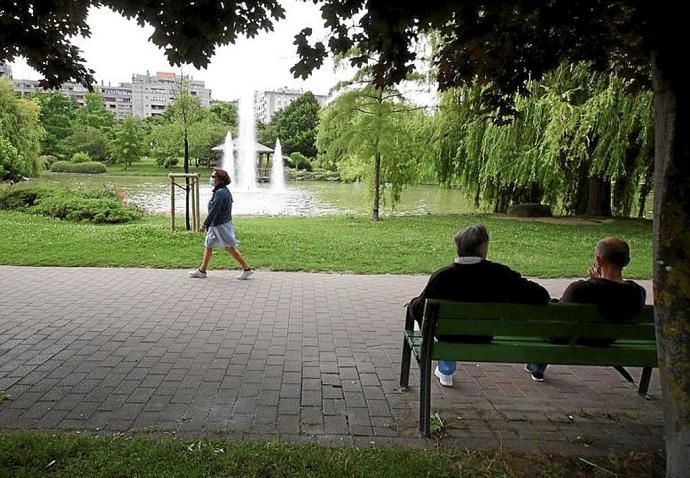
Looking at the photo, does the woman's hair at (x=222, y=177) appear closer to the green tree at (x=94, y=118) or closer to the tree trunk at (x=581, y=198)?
the tree trunk at (x=581, y=198)

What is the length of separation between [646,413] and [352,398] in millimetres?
2162

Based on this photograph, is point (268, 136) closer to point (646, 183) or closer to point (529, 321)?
point (646, 183)

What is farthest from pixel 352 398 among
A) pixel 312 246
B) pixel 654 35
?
pixel 312 246

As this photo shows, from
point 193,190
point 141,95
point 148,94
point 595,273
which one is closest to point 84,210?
point 193,190

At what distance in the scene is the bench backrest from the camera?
130 inches

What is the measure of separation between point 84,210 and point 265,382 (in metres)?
13.8

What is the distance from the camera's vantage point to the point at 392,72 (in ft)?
14.6

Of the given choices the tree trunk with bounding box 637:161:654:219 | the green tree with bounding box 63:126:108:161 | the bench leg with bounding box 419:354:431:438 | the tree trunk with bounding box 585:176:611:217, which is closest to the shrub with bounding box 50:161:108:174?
the green tree with bounding box 63:126:108:161

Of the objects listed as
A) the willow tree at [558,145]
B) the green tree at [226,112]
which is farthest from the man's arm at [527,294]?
the green tree at [226,112]

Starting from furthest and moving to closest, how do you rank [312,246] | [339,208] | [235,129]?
[235,129], [339,208], [312,246]

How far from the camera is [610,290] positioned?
3.61 metres

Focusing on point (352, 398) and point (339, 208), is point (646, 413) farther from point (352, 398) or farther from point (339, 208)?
point (339, 208)

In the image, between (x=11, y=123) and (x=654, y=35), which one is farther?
(x=11, y=123)

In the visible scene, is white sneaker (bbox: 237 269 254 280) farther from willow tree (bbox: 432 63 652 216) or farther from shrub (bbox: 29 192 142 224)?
shrub (bbox: 29 192 142 224)
